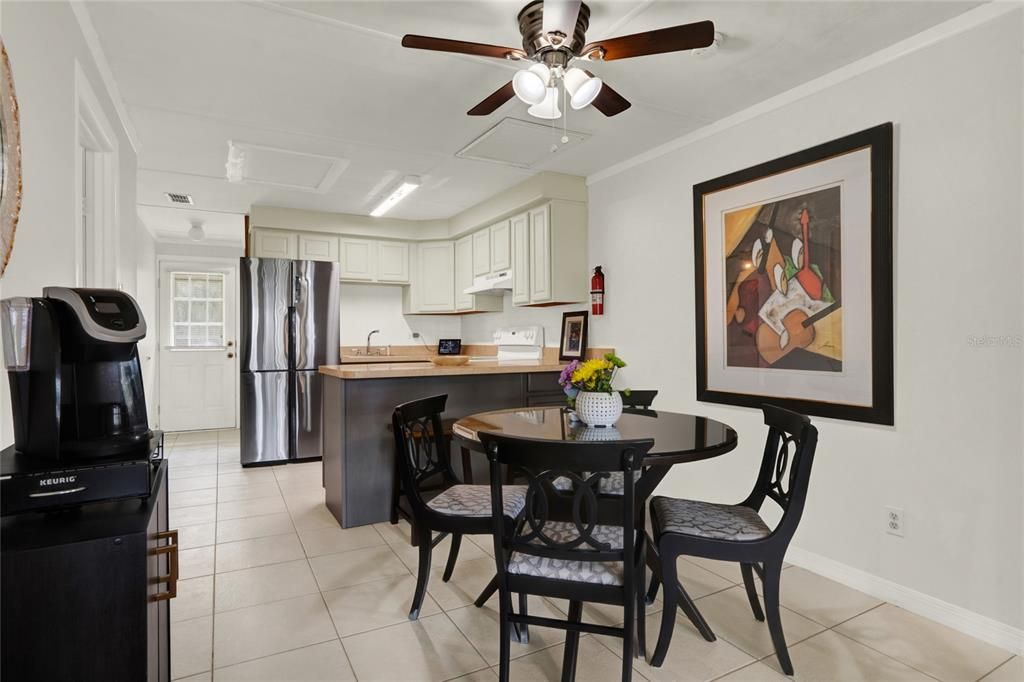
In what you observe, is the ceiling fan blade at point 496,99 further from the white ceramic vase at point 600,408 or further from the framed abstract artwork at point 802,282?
the framed abstract artwork at point 802,282

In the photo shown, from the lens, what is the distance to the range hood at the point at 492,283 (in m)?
4.80

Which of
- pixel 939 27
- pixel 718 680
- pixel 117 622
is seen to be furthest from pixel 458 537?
pixel 939 27

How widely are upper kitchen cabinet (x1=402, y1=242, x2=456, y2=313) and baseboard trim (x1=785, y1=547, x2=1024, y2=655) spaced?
13.4 feet

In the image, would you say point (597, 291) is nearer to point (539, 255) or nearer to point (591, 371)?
point (539, 255)

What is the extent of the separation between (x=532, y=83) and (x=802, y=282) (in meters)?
1.74

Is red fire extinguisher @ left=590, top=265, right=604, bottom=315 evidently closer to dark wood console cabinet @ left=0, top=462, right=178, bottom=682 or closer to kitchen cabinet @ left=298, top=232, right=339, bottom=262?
kitchen cabinet @ left=298, top=232, right=339, bottom=262

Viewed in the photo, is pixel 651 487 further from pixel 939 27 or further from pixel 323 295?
pixel 323 295

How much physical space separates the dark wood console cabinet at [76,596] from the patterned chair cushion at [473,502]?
3.83 feet

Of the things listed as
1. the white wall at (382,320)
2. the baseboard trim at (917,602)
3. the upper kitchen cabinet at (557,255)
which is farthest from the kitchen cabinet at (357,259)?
the baseboard trim at (917,602)

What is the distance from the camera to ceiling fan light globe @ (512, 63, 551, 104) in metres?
1.90

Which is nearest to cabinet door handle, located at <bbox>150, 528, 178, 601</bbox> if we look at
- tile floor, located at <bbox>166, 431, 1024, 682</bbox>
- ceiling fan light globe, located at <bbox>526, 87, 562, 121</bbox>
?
tile floor, located at <bbox>166, 431, 1024, 682</bbox>

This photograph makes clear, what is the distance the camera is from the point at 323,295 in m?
5.23

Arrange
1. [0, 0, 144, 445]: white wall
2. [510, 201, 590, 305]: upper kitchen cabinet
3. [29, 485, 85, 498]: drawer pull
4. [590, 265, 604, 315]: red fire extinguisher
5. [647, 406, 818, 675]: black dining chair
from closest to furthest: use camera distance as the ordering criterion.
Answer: [29, 485, 85, 498]: drawer pull, [0, 0, 144, 445]: white wall, [647, 406, 818, 675]: black dining chair, [590, 265, 604, 315]: red fire extinguisher, [510, 201, 590, 305]: upper kitchen cabinet

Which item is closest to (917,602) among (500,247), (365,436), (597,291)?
(597,291)
